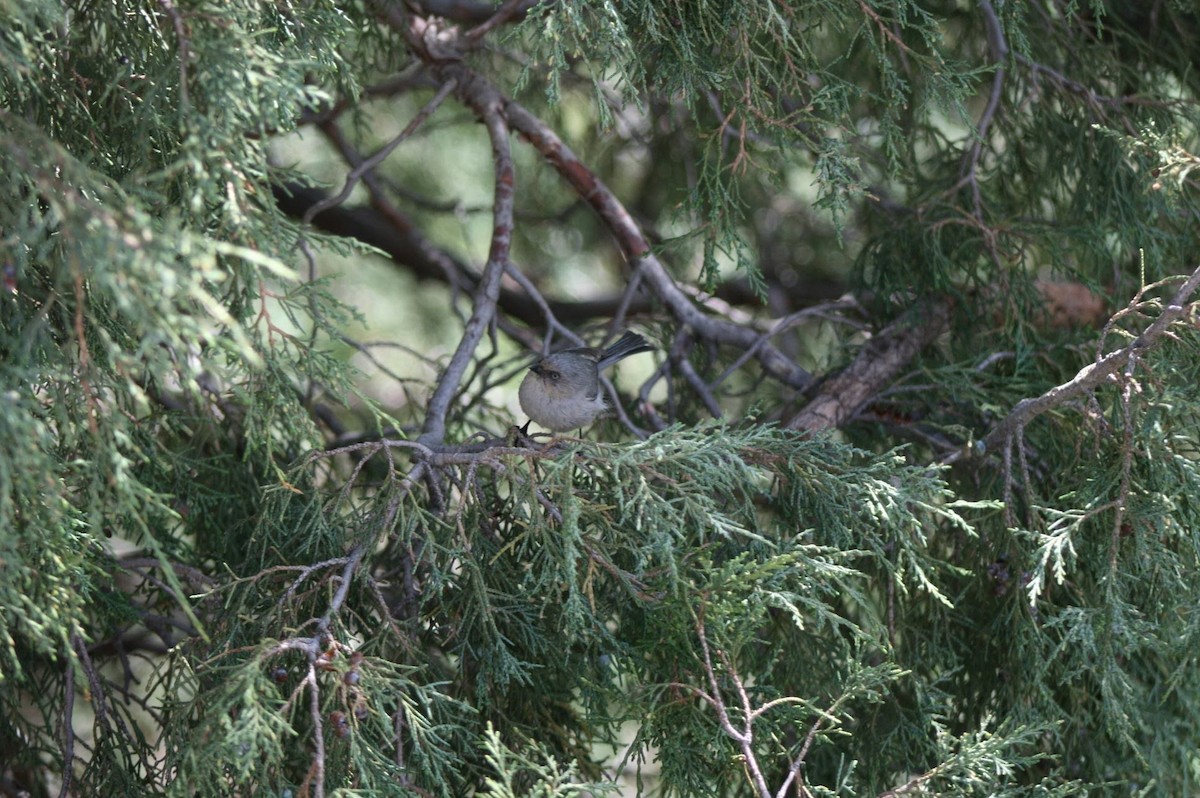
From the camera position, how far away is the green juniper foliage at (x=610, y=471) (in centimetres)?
239

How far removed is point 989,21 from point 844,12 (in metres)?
1.03

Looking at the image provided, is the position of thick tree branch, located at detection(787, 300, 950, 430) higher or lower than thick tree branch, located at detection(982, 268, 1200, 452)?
higher

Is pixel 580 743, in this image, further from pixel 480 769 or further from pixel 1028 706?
pixel 1028 706

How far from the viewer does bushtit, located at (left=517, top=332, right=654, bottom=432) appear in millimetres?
4098

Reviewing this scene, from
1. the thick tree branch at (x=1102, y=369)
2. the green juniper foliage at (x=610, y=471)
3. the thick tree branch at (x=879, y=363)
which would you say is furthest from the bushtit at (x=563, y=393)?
the thick tree branch at (x=1102, y=369)

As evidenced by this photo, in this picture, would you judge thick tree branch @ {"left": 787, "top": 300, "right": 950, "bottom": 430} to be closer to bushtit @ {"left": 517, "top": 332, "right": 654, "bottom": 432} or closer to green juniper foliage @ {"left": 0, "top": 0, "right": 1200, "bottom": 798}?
green juniper foliage @ {"left": 0, "top": 0, "right": 1200, "bottom": 798}

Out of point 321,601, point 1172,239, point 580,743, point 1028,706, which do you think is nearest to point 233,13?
point 321,601

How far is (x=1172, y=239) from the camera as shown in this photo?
3.83 meters

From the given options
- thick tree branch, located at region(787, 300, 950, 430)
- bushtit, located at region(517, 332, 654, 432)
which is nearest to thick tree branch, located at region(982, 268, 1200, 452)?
thick tree branch, located at region(787, 300, 950, 430)

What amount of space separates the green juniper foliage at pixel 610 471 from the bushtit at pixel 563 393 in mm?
179

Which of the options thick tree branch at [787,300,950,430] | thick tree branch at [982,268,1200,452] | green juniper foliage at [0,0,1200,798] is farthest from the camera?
thick tree branch at [787,300,950,430]

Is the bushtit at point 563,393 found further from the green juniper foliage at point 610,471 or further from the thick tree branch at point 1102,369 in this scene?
the thick tree branch at point 1102,369

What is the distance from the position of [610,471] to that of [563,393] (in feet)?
3.99

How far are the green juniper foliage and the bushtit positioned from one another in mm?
179
